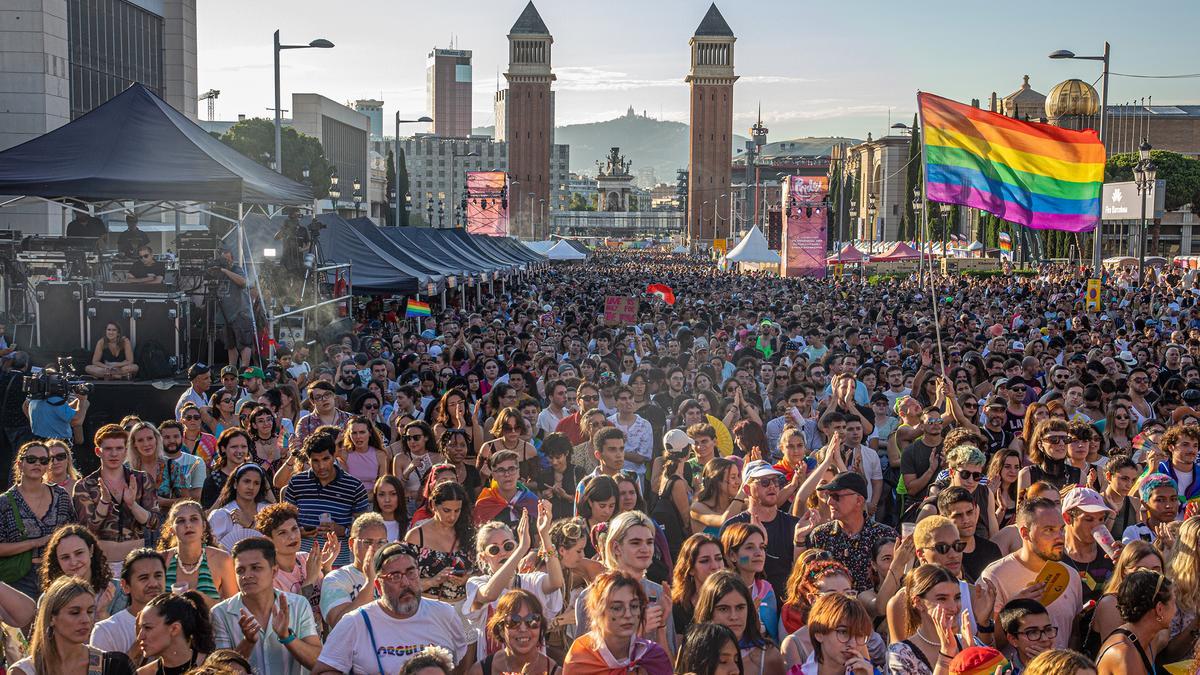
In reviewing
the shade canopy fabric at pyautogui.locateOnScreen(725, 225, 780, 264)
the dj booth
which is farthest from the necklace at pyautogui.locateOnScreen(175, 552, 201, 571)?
the shade canopy fabric at pyautogui.locateOnScreen(725, 225, 780, 264)

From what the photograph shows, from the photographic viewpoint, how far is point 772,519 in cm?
661

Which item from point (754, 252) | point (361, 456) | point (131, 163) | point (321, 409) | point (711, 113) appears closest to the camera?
point (361, 456)

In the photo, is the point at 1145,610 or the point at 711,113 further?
the point at 711,113

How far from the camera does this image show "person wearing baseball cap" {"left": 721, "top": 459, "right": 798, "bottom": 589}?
6434 millimetres

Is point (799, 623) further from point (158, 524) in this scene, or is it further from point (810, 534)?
point (158, 524)

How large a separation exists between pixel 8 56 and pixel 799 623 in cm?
4578

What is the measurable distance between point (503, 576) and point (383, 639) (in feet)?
2.25

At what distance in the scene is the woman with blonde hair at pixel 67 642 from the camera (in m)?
4.78

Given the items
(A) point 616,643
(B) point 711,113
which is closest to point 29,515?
(A) point 616,643

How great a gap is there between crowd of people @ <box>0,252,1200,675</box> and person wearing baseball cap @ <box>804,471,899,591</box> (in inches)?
0.6

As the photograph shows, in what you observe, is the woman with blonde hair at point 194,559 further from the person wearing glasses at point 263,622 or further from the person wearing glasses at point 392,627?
the person wearing glasses at point 392,627

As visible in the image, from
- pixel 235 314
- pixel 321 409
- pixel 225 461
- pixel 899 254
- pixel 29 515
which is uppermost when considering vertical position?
pixel 899 254

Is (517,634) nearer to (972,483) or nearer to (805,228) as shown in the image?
(972,483)

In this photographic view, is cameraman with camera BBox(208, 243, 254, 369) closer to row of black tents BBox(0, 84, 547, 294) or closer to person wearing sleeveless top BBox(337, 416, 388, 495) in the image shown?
row of black tents BBox(0, 84, 547, 294)
